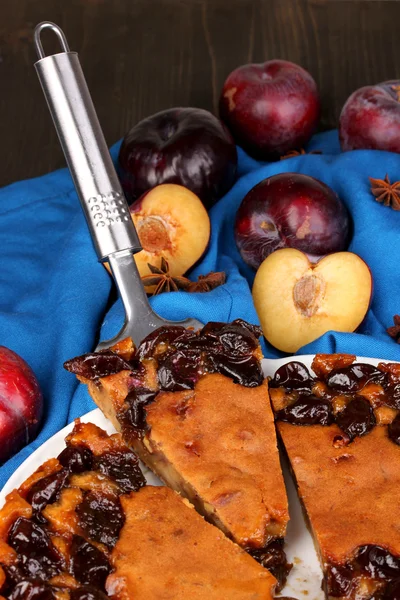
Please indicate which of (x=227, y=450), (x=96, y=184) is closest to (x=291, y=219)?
(x=96, y=184)

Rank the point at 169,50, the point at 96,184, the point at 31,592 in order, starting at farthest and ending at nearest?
1. the point at 169,50
2. the point at 96,184
3. the point at 31,592

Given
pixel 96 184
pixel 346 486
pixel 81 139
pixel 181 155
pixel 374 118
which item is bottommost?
pixel 346 486

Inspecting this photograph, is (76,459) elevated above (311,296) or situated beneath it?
elevated above

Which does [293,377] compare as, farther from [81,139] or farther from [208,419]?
[81,139]

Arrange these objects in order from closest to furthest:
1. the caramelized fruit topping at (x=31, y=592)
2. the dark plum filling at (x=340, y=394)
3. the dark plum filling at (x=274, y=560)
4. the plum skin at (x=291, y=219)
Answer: the caramelized fruit topping at (x=31, y=592) → the dark plum filling at (x=274, y=560) → the dark plum filling at (x=340, y=394) → the plum skin at (x=291, y=219)

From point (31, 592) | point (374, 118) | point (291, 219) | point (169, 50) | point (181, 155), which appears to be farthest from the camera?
point (169, 50)

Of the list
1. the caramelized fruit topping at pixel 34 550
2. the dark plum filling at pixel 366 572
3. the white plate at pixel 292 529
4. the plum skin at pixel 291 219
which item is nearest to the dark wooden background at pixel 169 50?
the plum skin at pixel 291 219

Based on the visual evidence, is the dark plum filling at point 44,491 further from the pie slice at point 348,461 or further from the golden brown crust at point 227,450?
the pie slice at point 348,461
